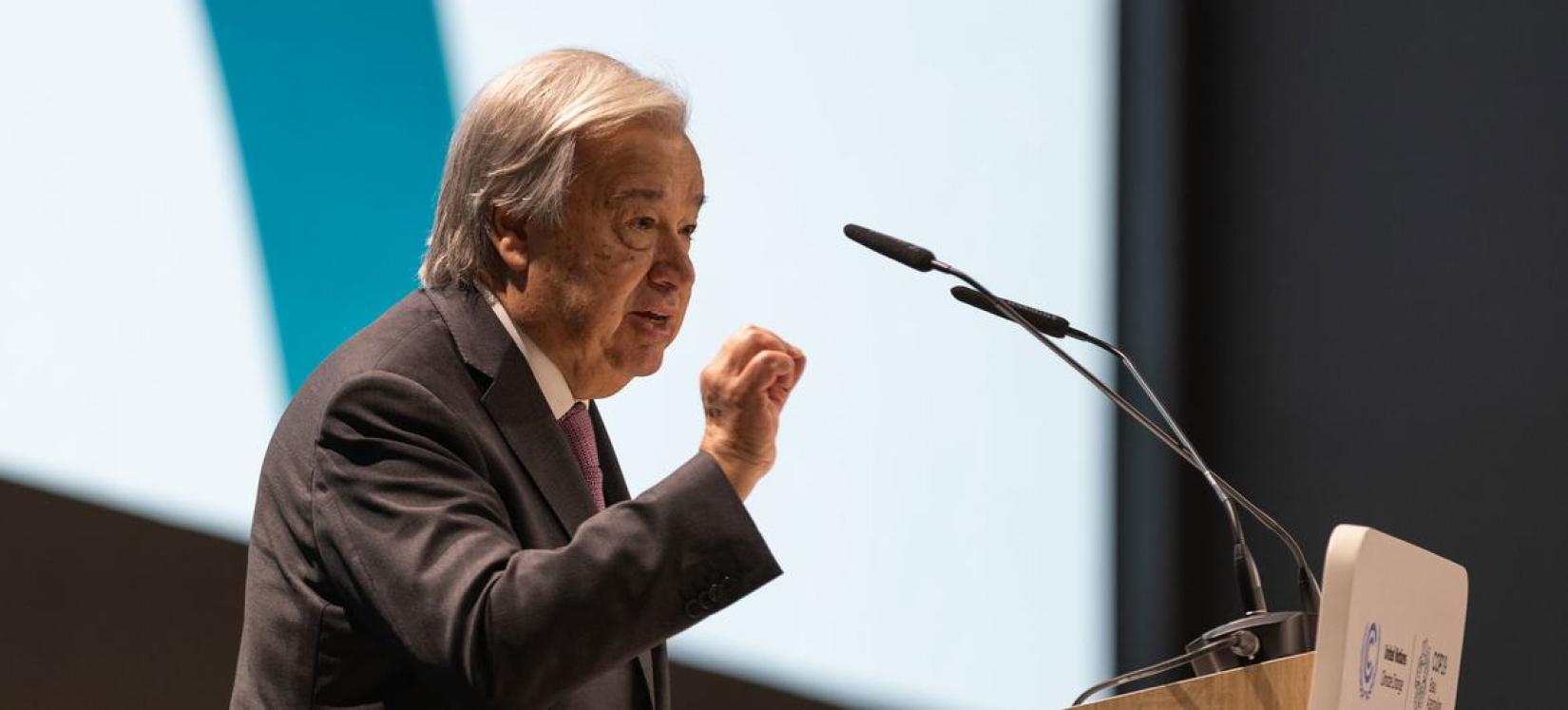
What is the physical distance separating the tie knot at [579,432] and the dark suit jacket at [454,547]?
133mm

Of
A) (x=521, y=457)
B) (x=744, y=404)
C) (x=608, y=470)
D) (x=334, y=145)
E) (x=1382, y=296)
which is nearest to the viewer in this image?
(x=744, y=404)

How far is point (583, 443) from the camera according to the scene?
2021 millimetres

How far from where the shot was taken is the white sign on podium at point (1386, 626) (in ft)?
4.56

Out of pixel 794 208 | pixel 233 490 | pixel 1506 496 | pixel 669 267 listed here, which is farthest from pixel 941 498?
pixel 669 267

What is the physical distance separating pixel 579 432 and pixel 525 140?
13.2 inches

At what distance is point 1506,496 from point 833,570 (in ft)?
4.64

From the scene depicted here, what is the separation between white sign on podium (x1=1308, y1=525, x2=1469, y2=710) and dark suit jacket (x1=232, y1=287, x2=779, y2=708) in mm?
476

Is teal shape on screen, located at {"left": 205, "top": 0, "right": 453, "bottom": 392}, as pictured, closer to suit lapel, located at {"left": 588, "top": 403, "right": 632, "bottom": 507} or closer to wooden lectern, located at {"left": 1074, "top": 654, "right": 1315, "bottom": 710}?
suit lapel, located at {"left": 588, "top": 403, "right": 632, "bottom": 507}

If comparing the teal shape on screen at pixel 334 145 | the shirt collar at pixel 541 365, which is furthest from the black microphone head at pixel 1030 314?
the teal shape on screen at pixel 334 145

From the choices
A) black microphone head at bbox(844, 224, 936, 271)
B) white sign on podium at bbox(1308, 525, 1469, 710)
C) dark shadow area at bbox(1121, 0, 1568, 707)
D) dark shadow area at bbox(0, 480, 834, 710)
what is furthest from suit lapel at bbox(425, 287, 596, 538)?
dark shadow area at bbox(1121, 0, 1568, 707)

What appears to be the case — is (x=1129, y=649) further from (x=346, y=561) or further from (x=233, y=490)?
(x=346, y=561)

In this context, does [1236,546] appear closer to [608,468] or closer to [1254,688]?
[1254,688]

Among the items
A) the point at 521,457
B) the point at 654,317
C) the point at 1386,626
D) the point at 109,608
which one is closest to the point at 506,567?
the point at 521,457

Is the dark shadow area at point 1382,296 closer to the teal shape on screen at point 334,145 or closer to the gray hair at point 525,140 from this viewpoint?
the teal shape on screen at point 334,145
